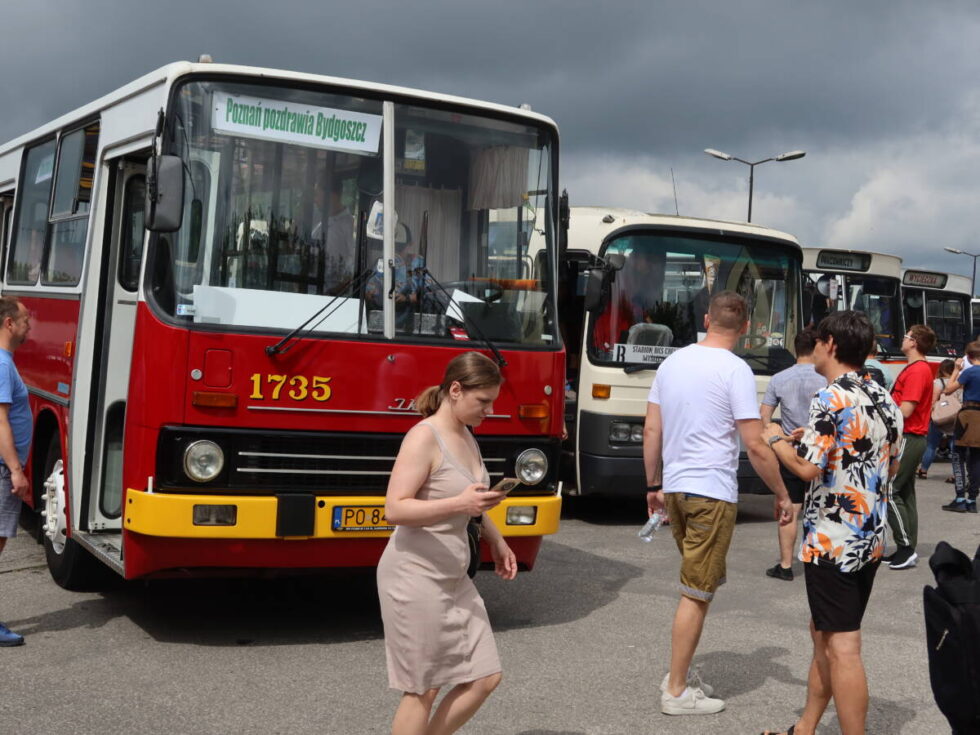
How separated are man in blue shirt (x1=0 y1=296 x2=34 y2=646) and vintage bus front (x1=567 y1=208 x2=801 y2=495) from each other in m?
5.58

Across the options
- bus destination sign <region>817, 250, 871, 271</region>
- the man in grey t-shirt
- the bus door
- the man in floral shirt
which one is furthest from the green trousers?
bus destination sign <region>817, 250, 871, 271</region>

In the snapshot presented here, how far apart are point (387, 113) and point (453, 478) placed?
335cm

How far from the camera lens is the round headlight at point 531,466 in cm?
718

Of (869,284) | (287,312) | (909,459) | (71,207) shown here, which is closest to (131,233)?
(71,207)

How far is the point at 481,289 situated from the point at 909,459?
14.5 ft

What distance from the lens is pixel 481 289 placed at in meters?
7.21

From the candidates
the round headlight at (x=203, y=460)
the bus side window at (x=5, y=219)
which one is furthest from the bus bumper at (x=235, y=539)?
the bus side window at (x=5, y=219)

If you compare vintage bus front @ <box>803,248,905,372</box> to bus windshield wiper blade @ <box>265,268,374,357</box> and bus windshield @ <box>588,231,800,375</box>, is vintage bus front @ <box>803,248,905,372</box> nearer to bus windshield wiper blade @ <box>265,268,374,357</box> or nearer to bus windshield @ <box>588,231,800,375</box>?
bus windshield @ <box>588,231,800,375</box>

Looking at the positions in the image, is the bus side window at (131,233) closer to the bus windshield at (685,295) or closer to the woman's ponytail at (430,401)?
the woman's ponytail at (430,401)

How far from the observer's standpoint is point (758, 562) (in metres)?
10.1

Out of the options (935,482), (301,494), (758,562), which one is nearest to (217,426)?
(301,494)

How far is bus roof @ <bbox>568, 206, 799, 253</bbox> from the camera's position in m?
12.2

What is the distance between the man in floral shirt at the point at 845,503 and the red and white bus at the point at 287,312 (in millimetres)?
2439

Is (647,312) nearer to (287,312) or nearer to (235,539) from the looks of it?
(287,312)
